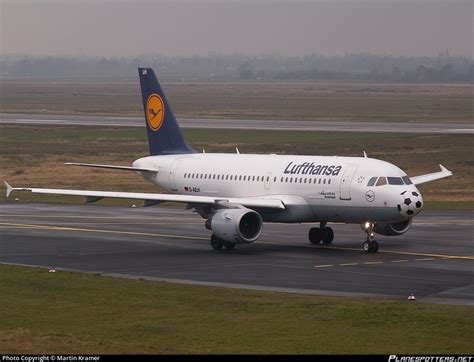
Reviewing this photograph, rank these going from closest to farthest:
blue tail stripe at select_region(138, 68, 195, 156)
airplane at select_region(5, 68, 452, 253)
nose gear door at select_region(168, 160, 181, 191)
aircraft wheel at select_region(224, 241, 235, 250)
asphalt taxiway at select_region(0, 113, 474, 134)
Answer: airplane at select_region(5, 68, 452, 253), aircraft wheel at select_region(224, 241, 235, 250), nose gear door at select_region(168, 160, 181, 191), blue tail stripe at select_region(138, 68, 195, 156), asphalt taxiway at select_region(0, 113, 474, 134)

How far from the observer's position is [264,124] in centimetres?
15238

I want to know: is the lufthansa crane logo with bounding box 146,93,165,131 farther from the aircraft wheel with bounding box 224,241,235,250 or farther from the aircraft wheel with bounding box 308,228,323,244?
the aircraft wheel with bounding box 308,228,323,244

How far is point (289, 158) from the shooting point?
57.6m

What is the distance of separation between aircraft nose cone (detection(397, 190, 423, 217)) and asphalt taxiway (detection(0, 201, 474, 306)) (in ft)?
6.19

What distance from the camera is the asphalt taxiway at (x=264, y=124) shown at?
138750mm

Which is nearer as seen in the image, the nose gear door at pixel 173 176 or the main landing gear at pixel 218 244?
the main landing gear at pixel 218 244

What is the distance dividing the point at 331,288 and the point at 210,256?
10902 millimetres

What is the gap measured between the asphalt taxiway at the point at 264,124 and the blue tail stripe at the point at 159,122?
69830 millimetres

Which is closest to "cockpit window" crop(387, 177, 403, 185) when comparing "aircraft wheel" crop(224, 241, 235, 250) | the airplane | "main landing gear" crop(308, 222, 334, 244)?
the airplane

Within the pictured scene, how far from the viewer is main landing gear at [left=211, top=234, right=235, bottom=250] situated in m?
53.8

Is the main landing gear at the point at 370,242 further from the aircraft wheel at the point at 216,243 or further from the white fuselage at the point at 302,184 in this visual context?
the aircraft wheel at the point at 216,243

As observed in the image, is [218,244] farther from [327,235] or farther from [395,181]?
[395,181]

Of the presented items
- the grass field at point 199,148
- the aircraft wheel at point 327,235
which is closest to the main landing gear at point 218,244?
the aircraft wheel at point 327,235

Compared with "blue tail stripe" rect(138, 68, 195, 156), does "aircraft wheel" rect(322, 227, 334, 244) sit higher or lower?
lower
